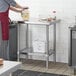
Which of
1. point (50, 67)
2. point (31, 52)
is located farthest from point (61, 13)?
point (50, 67)

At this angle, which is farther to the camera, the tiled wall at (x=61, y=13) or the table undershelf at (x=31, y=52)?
the tiled wall at (x=61, y=13)

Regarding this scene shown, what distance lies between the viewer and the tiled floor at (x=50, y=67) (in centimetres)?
402

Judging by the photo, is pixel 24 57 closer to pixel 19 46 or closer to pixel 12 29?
pixel 19 46

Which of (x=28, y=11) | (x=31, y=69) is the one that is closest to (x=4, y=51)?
(x=31, y=69)

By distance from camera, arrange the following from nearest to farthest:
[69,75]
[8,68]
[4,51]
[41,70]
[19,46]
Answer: [8,68] < [69,75] < [41,70] < [4,51] < [19,46]

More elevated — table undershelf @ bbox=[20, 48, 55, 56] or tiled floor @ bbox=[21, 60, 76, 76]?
table undershelf @ bbox=[20, 48, 55, 56]

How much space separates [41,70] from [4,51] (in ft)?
2.69

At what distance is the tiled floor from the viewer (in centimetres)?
402

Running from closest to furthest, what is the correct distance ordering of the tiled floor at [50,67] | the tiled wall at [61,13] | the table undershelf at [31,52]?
the tiled floor at [50,67]
the table undershelf at [31,52]
the tiled wall at [61,13]

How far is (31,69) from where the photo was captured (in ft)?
13.5

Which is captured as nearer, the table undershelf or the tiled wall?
the table undershelf

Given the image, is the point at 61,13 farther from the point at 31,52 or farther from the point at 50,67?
the point at 50,67

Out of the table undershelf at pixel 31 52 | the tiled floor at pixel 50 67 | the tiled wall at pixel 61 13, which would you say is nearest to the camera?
the tiled floor at pixel 50 67

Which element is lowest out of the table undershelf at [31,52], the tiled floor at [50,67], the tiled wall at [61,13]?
the tiled floor at [50,67]
